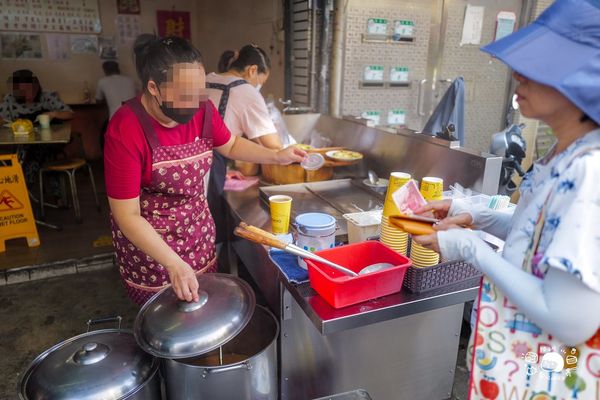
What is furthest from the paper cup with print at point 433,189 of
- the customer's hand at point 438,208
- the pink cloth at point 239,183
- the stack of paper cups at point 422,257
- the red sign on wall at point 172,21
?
the red sign on wall at point 172,21

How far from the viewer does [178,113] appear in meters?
1.55

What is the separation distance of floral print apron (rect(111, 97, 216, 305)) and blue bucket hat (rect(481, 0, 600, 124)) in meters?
1.25

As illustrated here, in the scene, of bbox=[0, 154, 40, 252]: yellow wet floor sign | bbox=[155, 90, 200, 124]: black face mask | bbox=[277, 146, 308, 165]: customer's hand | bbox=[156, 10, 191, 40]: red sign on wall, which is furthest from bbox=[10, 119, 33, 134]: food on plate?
bbox=[156, 10, 191, 40]: red sign on wall

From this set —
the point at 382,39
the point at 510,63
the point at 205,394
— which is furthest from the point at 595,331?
the point at 382,39

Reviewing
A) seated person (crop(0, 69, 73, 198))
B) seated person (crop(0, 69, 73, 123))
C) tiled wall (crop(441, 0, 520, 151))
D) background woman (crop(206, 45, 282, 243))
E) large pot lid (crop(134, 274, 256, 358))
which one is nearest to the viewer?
large pot lid (crop(134, 274, 256, 358))

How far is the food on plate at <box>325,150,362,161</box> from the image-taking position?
285cm

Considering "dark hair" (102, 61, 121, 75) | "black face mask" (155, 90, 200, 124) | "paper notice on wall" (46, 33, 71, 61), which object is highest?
"paper notice on wall" (46, 33, 71, 61)

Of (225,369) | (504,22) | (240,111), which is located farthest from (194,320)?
(504,22)

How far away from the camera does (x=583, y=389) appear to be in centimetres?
93

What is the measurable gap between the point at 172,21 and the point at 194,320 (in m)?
7.34

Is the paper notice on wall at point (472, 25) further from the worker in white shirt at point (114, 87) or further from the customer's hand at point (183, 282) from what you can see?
the worker in white shirt at point (114, 87)

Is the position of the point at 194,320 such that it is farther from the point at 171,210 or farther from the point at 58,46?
the point at 58,46

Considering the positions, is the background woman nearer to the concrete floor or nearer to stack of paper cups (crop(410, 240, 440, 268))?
stack of paper cups (crop(410, 240, 440, 268))

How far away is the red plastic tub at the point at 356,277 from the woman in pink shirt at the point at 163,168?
0.47 meters
